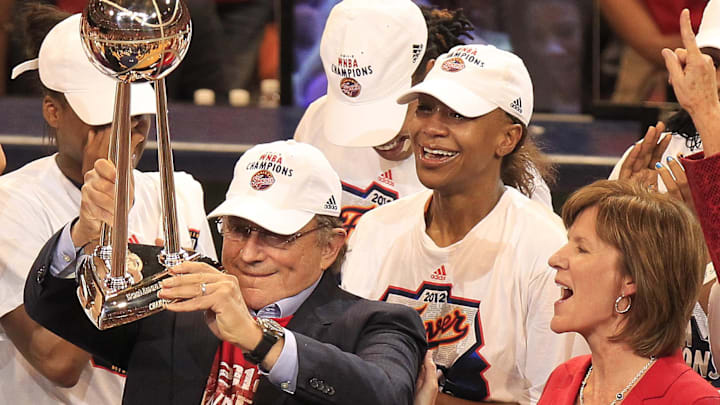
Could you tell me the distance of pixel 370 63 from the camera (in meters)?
3.50

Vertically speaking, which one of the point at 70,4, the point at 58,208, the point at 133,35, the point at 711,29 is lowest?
the point at 70,4

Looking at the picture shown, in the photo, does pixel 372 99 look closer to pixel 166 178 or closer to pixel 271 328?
pixel 271 328

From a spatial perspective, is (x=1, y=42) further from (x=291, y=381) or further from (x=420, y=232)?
(x=291, y=381)

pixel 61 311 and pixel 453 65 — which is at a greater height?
pixel 453 65

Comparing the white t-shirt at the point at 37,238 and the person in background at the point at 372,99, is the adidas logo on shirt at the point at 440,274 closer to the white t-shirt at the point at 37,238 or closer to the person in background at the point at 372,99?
the person in background at the point at 372,99

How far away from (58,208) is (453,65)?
1.04m

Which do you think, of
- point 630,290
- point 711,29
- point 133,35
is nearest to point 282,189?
point 630,290

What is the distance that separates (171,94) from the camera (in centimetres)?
603

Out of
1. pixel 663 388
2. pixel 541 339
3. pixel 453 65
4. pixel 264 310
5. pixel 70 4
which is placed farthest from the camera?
pixel 70 4

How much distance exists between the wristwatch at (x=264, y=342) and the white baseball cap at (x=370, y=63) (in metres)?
1.29

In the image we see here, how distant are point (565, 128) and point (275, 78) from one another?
169 cm

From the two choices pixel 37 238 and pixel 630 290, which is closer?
pixel 630 290

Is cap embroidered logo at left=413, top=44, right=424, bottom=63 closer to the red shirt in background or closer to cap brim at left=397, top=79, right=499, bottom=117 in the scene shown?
cap brim at left=397, top=79, right=499, bottom=117

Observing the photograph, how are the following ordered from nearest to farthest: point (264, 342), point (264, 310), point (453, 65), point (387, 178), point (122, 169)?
point (122, 169), point (264, 342), point (264, 310), point (453, 65), point (387, 178)
